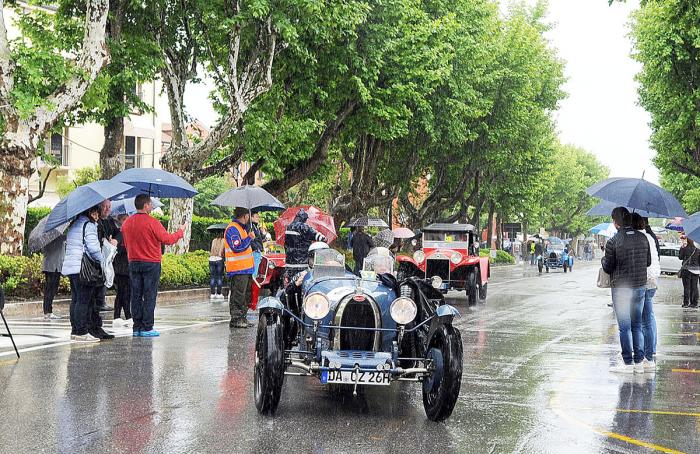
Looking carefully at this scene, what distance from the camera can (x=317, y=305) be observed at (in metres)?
8.57

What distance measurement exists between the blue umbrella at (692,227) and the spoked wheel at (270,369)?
7257 millimetres

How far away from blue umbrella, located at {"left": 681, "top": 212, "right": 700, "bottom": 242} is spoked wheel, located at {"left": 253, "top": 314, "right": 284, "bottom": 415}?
726 cm

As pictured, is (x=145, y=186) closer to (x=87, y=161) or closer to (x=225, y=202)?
(x=225, y=202)

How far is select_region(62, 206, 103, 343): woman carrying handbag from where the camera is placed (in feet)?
43.5

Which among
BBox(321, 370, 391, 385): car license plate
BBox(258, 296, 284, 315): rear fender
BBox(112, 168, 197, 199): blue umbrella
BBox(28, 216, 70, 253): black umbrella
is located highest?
BBox(112, 168, 197, 199): blue umbrella

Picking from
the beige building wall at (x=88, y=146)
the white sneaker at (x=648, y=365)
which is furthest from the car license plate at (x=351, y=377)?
the beige building wall at (x=88, y=146)

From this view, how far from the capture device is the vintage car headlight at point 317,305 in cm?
855

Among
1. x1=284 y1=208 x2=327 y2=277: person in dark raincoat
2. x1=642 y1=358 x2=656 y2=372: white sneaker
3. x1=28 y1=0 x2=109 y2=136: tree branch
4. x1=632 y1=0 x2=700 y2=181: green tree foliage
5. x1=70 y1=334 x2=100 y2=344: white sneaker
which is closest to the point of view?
x1=642 y1=358 x2=656 y2=372: white sneaker

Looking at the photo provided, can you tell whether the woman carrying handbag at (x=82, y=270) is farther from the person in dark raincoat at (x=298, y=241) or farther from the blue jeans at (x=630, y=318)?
the blue jeans at (x=630, y=318)

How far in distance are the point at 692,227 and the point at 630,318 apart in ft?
8.86

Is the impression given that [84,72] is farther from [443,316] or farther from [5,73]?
[443,316]

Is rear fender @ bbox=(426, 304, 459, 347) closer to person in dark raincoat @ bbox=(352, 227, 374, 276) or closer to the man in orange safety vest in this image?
the man in orange safety vest

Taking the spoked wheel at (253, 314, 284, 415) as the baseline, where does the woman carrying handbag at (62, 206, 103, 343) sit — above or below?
above

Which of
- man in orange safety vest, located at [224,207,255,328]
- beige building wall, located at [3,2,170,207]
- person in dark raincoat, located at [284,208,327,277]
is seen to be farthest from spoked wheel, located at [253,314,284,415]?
beige building wall, located at [3,2,170,207]
